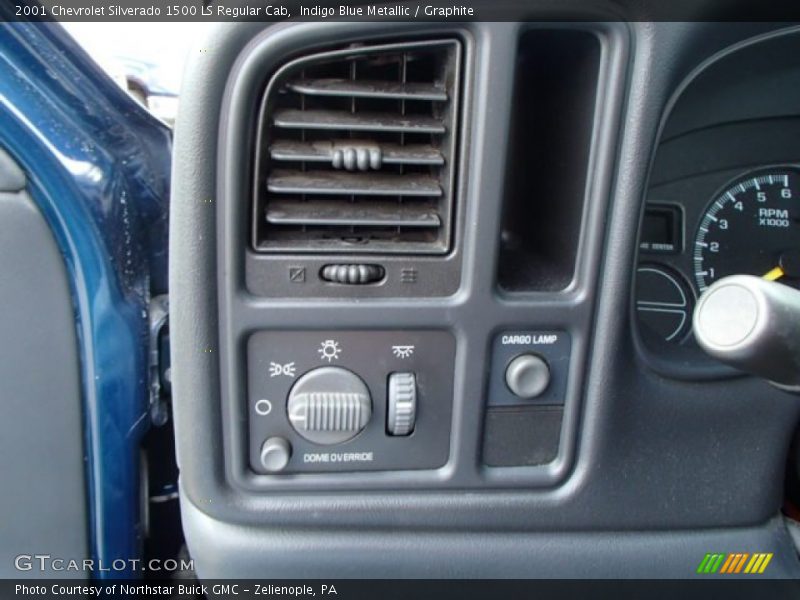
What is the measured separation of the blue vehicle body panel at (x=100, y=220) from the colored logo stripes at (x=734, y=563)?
88cm

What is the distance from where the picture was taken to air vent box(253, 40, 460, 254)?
0.76m

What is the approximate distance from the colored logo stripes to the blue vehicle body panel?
34.6 inches

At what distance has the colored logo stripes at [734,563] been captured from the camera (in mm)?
1003

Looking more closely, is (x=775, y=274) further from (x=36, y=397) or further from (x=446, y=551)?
(x=36, y=397)

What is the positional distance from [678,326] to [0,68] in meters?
1.03

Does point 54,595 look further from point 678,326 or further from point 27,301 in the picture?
point 678,326

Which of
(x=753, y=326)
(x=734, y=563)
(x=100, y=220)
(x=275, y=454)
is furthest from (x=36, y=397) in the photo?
(x=734, y=563)

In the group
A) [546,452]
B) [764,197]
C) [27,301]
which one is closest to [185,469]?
[27,301]

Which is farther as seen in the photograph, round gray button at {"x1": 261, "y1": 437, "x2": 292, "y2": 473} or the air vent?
round gray button at {"x1": 261, "y1": 437, "x2": 292, "y2": 473}

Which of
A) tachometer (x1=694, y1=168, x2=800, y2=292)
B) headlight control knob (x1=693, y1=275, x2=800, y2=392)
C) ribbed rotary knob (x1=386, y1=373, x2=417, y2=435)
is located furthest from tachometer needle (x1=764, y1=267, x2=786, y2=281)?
ribbed rotary knob (x1=386, y1=373, x2=417, y2=435)

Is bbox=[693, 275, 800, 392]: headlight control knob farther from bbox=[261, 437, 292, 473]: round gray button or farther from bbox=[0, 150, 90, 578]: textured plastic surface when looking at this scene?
bbox=[0, 150, 90, 578]: textured plastic surface

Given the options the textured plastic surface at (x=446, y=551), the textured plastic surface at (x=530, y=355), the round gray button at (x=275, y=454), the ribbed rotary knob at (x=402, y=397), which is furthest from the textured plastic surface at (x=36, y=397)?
the textured plastic surface at (x=530, y=355)

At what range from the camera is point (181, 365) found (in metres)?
0.83

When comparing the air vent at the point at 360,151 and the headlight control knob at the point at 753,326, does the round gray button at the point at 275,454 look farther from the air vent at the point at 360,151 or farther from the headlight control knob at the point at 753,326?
the headlight control knob at the point at 753,326
